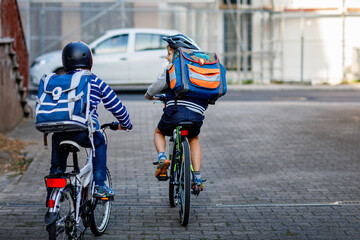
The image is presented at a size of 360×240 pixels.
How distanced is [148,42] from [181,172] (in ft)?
45.8

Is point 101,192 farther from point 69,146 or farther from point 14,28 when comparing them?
point 14,28

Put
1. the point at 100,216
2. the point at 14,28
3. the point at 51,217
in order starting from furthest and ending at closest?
the point at 14,28
the point at 100,216
the point at 51,217

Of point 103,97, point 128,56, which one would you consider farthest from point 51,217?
point 128,56

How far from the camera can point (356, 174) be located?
8.47 meters

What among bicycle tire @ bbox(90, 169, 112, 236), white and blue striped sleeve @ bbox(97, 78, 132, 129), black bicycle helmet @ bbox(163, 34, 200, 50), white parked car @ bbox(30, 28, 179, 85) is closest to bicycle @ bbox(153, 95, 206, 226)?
black bicycle helmet @ bbox(163, 34, 200, 50)

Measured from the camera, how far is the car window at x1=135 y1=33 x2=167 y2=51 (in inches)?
778

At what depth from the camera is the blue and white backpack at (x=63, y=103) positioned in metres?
4.79

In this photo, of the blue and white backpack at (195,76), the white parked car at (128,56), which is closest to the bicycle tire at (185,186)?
the blue and white backpack at (195,76)

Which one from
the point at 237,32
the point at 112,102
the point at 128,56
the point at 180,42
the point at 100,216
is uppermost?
the point at 180,42

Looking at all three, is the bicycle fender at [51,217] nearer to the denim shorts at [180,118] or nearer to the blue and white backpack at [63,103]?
the blue and white backpack at [63,103]

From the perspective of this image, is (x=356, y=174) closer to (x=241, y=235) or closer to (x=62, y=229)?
(x=241, y=235)

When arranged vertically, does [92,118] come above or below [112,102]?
below

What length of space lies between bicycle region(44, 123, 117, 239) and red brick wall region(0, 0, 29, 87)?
7.12 m

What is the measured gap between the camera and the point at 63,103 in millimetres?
4820
